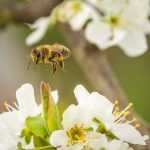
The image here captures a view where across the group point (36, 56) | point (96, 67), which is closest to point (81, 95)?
point (36, 56)

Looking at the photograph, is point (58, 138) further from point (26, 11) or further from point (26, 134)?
point (26, 11)

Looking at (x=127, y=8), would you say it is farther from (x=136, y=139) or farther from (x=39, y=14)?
(x=136, y=139)

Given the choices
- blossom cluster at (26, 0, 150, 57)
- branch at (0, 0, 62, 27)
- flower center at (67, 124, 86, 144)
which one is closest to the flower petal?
blossom cluster at (26, 0, 150, 57)

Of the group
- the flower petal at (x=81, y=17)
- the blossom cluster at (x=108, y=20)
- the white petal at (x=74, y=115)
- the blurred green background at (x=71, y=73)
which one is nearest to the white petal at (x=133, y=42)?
the blossom cluster at (x=108, y=20)

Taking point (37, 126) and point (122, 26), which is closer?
point (37, 126)

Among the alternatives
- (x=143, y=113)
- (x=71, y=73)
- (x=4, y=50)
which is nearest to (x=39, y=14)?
(x=143, y=113)
